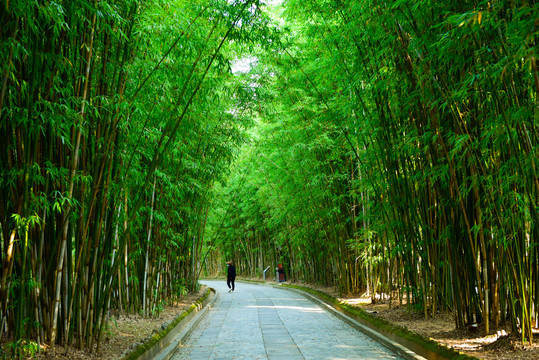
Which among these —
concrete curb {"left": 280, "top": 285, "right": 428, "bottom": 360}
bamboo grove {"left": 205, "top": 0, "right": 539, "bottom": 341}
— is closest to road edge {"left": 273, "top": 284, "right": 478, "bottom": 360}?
concrete curb {"left": 280, "top": 285, "right": 428, "bottom": 360}

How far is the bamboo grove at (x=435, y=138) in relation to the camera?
3125mm

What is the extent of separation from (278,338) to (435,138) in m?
3.30

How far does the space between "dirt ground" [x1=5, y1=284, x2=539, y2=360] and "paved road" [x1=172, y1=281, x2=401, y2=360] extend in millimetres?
501

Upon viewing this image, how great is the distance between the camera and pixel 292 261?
61.7 ft

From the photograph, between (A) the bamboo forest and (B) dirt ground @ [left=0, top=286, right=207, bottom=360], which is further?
(B) dirt ground @ [left=0, top=286, right=207, bottom=360]

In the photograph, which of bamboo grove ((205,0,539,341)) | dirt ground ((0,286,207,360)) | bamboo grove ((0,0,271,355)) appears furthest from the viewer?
dirt ground ((0,286,207,360))

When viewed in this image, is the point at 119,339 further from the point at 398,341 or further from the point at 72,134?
the point at 398,341

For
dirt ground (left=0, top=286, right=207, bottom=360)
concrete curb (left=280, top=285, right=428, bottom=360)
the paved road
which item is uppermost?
dirt ground (left=0, top=286, right=207, bottom=360)

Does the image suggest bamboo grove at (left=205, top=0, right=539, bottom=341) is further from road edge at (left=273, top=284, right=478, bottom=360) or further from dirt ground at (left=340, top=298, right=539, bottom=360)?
road edge at (left=273, top=284, right=478, bottom=360)

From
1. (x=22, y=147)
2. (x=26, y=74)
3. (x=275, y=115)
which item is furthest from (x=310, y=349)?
(x=275, y=115)

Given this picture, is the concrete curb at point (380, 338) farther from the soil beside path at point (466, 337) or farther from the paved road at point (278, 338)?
the soil beside path at point (466, 337)

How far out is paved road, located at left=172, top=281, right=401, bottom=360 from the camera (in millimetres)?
4781

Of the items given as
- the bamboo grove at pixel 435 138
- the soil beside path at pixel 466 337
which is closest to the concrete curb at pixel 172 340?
the soil beside path at pixel 466 337

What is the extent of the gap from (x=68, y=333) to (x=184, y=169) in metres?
4.79
